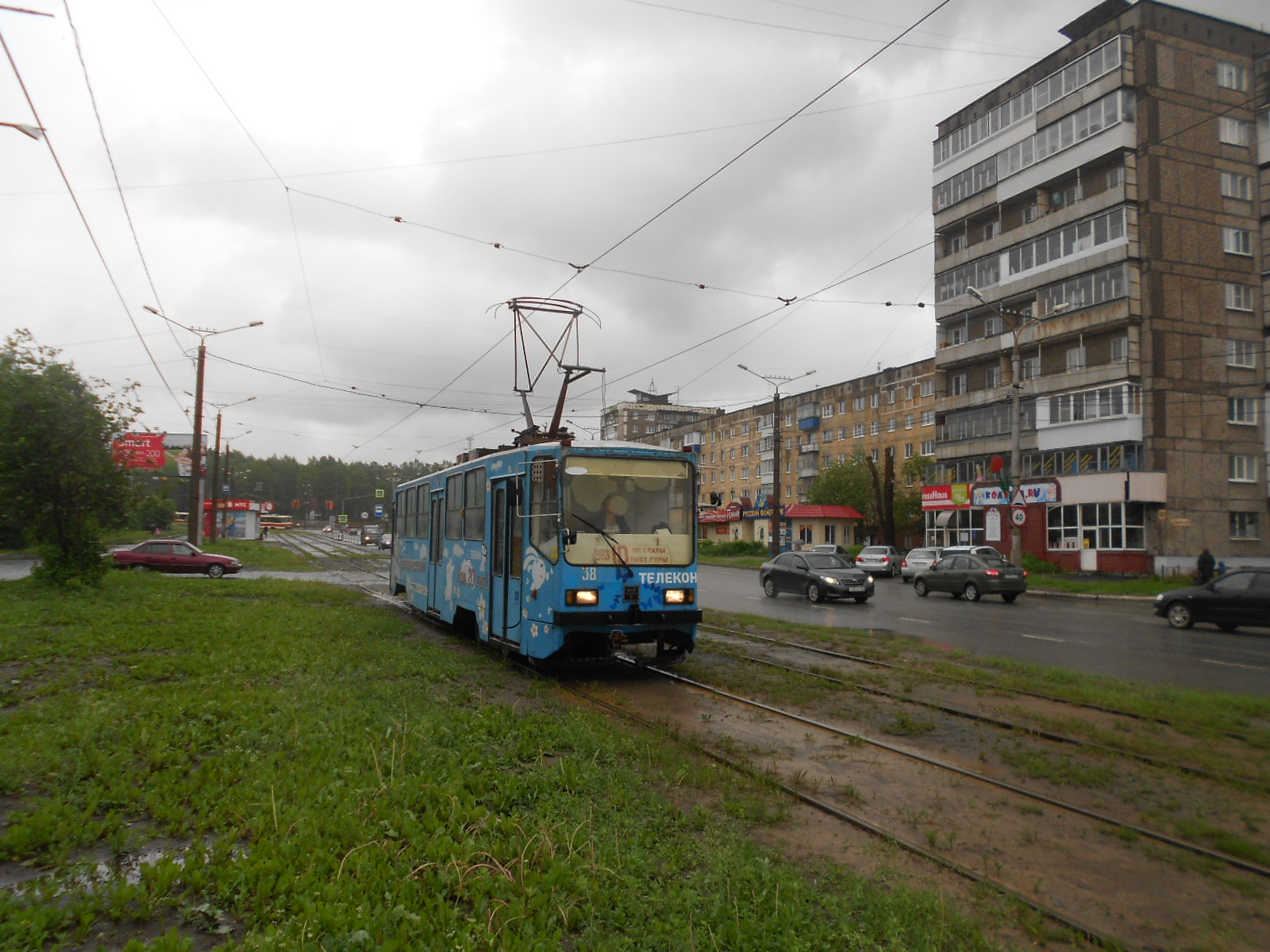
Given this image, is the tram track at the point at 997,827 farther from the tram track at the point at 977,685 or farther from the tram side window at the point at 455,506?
the tram side window at the point at 455,506

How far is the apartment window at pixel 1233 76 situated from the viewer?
4012cm

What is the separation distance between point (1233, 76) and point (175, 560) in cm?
5373

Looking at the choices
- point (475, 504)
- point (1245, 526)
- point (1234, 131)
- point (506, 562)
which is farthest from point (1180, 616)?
point (1234, 131)

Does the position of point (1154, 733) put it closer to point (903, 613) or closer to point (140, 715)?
point (140, 715)

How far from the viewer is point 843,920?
401 centimetres

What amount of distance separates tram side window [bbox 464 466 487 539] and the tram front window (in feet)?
8.54

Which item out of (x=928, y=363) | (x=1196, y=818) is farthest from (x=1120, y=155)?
(x=1196, y=818)

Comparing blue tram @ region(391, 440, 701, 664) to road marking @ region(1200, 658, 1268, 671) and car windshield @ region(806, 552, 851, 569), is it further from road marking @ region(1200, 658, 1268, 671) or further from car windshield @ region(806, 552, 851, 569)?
car windshield @ region(806, 552, 851, 569)

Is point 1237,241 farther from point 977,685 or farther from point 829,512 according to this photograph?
point 977,685

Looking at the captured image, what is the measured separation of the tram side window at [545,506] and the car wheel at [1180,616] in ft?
54.7

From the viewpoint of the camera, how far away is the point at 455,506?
14492mm

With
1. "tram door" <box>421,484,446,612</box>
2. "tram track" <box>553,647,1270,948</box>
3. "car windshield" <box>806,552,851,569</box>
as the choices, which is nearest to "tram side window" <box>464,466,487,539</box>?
"tram door" <box>421,484,446,612</box>

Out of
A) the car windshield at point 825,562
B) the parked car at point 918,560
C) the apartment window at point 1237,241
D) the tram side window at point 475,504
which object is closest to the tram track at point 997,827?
the tram side window at point 475,504

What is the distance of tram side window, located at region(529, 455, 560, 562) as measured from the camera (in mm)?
10297
